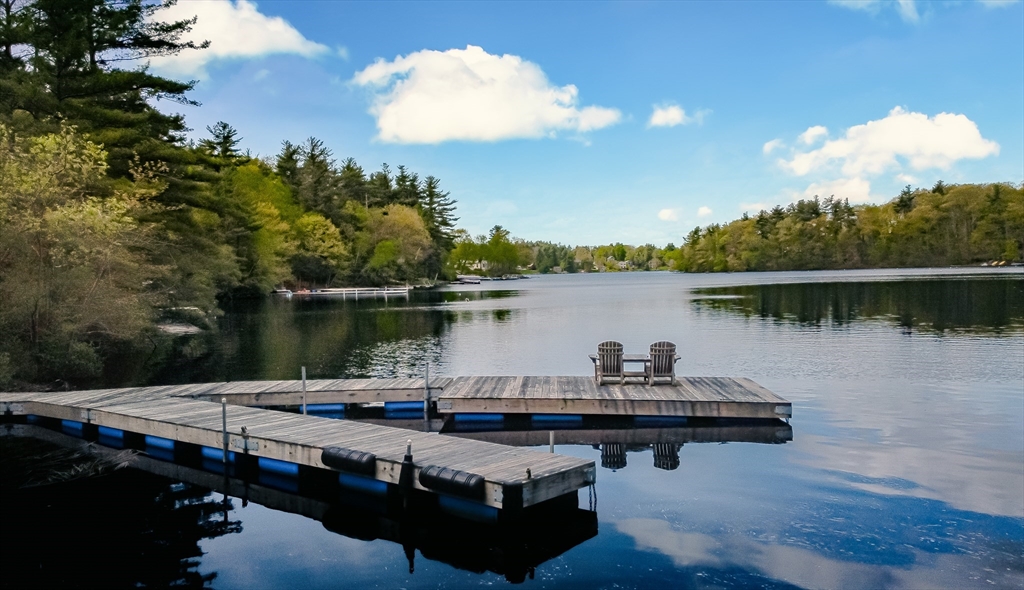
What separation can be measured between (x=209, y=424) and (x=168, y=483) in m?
1.21

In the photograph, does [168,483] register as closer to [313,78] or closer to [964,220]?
[313,78]

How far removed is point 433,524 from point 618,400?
6.37m

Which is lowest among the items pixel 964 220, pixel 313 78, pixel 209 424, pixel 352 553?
pixel 352 553

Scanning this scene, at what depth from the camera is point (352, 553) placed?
29.0ft

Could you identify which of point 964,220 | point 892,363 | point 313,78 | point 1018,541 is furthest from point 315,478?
point 964,220

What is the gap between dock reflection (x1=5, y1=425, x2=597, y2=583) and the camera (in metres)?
8.62

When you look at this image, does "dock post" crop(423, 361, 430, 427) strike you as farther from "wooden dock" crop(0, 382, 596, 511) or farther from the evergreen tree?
the evergreen tree

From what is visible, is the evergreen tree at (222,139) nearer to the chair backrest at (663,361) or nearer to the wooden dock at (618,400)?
the wooden dock at (618,400)

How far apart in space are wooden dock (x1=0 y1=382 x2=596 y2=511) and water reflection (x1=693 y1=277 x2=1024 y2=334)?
29.1 m

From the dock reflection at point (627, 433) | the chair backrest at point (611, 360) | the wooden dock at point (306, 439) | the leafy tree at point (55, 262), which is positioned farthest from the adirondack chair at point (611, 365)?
the leafy tree at point (55, 262)

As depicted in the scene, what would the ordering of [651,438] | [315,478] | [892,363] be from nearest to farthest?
[315,478] < [651,438] < [892,363]

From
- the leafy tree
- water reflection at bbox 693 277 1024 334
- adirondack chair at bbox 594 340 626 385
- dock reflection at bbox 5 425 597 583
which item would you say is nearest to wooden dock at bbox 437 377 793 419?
adirondack chair at bbox 594 340 626 385

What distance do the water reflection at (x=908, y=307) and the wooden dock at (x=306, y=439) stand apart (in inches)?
1146

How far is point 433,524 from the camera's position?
32.1 ft
